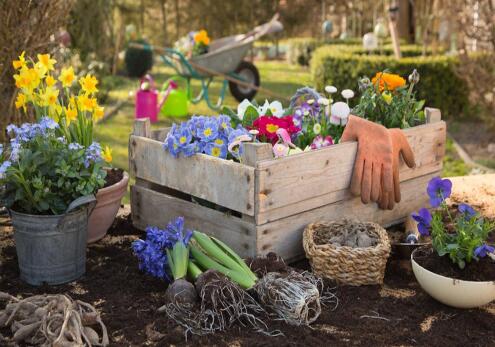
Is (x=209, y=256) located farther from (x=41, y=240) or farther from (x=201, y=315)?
(x=41, y=240)

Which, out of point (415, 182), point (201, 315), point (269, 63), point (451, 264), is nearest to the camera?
point (201, 315)

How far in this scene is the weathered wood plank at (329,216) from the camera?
2.90m

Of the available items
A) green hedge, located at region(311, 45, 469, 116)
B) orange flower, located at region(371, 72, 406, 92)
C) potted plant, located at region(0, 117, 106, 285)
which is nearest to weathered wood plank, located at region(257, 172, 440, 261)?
orange flower, located at region(371, 72, 406, 92)

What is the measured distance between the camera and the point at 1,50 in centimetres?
409

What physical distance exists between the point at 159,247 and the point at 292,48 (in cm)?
1159

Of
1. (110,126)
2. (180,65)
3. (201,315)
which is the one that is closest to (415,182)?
(201,315)

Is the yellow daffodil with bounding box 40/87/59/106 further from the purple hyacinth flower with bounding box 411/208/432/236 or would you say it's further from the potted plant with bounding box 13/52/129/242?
the purple hyacinth flower with bounding box 411/208/432/236

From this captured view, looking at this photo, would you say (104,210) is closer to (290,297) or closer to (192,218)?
(192,218)

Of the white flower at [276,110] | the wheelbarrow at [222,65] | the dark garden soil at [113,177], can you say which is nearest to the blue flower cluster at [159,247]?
the dark garden soil at [113,177]

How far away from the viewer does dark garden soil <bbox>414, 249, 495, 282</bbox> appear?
2514 mm

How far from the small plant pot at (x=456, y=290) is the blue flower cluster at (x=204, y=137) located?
102 cm

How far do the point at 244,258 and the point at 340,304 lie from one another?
49 cm

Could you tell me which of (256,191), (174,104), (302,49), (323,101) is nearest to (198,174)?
(256,191)

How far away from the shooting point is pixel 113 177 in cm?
342
